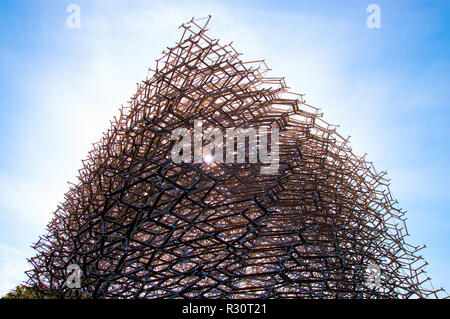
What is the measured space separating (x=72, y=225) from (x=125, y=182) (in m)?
6.14

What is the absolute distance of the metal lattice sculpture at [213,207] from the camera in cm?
1193

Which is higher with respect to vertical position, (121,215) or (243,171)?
(243,171)

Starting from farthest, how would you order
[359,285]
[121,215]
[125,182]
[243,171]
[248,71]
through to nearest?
[359,285], [243,171], [248,71], [121,215], [125,182]

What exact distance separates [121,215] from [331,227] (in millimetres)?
8235

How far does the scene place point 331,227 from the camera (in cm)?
1489

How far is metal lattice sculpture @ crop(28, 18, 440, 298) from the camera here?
11.9 m

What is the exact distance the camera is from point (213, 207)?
38.0 ft

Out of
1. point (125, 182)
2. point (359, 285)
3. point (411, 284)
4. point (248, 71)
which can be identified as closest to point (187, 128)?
point (125, 182)
